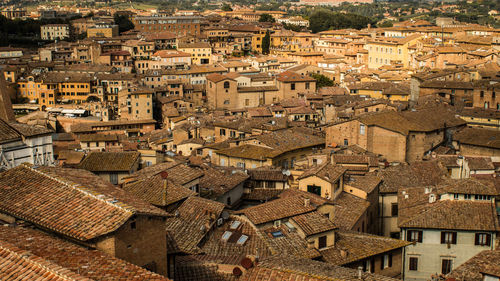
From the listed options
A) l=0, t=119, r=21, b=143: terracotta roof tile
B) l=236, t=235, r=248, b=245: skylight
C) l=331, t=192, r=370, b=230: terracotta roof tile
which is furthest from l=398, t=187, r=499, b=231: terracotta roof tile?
l=0, t=119, r=21, b=143: terracotta roof tile

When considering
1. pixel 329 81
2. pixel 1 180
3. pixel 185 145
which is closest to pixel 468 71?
pixel 329 81

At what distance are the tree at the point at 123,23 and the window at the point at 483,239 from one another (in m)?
91.0

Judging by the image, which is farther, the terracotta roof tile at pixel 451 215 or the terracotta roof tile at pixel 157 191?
the terracotta roof tile at pixel 451 215

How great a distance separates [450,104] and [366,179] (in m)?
24.3

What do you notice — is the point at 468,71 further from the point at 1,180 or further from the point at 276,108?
the point at 1,180

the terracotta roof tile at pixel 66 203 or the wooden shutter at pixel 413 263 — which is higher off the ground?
the terracotta roof tile at pixel 66 203

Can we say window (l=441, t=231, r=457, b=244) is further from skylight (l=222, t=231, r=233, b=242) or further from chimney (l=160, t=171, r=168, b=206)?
chimney (l=160, t=171, r=168, b=206)

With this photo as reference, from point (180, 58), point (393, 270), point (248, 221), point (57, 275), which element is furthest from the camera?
point (180, 58)

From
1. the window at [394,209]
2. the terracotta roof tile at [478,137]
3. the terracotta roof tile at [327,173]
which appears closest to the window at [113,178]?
the terracotta roof tile at [327,173]

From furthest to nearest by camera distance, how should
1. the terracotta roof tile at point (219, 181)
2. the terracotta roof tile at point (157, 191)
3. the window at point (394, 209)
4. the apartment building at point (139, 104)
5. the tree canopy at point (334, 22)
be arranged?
the tree canopy at point (334, 22)
the apartment building at point (139, 104)
the window at point (394, 209)
the terracotta roof tile at point (219, 181)
the terracotta roof tile at point (157, 191)

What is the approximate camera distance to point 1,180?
42.2 ft

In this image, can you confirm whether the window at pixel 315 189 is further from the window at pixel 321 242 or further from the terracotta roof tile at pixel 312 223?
the window at pixel 321 242

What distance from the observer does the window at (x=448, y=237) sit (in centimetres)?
2053

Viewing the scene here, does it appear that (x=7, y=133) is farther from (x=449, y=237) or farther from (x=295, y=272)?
(x=449, y=237)
